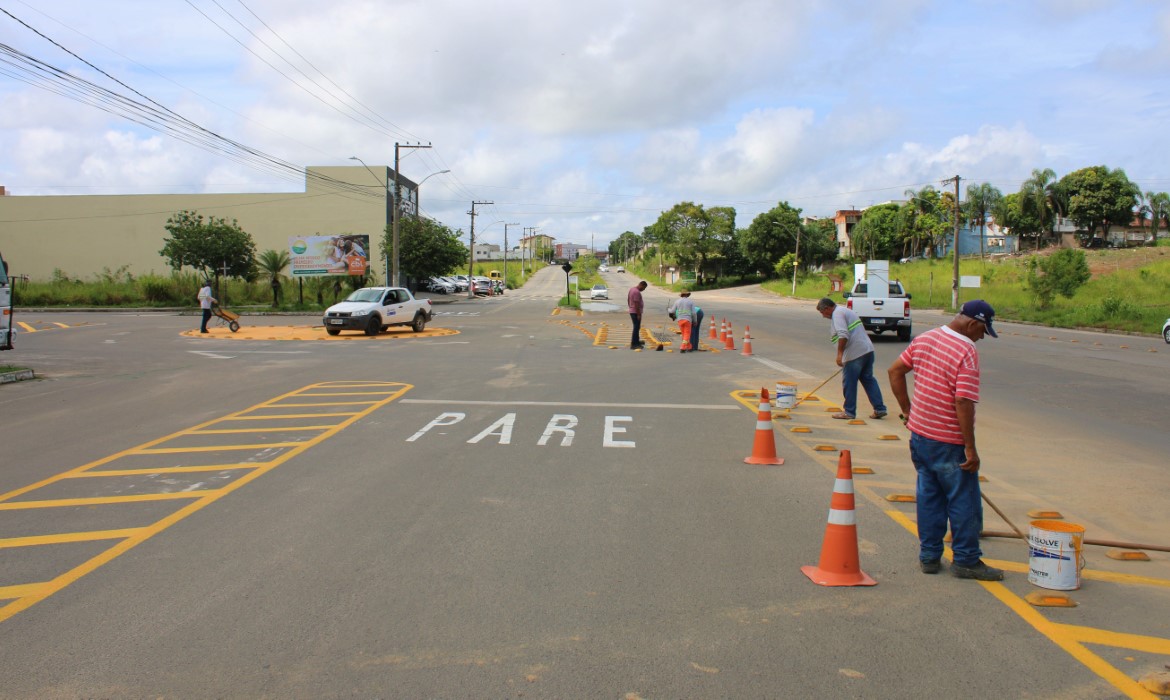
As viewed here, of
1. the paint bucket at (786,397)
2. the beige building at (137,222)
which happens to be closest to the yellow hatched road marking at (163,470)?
the paint bucket at (786,397)

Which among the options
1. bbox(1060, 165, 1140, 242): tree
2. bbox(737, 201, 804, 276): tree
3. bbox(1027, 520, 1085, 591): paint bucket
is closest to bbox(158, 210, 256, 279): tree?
bbox(1027, 520, 1085, 591): paint bucket

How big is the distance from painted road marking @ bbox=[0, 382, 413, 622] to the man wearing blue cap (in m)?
5.31

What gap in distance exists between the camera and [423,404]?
39.9 ft

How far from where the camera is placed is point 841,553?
16.4 ft

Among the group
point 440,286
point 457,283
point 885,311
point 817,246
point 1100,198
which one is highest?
point 1100,198

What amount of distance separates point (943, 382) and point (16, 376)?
640 inches

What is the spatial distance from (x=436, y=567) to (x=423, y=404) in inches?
281

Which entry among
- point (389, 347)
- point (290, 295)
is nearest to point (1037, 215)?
point (290, 295)

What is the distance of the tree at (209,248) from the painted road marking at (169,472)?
112 ft

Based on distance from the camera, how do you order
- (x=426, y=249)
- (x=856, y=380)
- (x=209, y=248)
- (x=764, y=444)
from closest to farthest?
(x=764, y=444) → (x=856, y=380) → (x=209, y=248) → (x=426, y=249)

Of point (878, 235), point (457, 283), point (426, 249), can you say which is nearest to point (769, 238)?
point (878, 235)

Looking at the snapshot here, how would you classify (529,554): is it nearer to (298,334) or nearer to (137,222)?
(298,334)

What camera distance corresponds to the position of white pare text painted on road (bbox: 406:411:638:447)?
9406 mm

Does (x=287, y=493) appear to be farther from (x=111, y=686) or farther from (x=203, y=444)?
(x=111, y=686)
